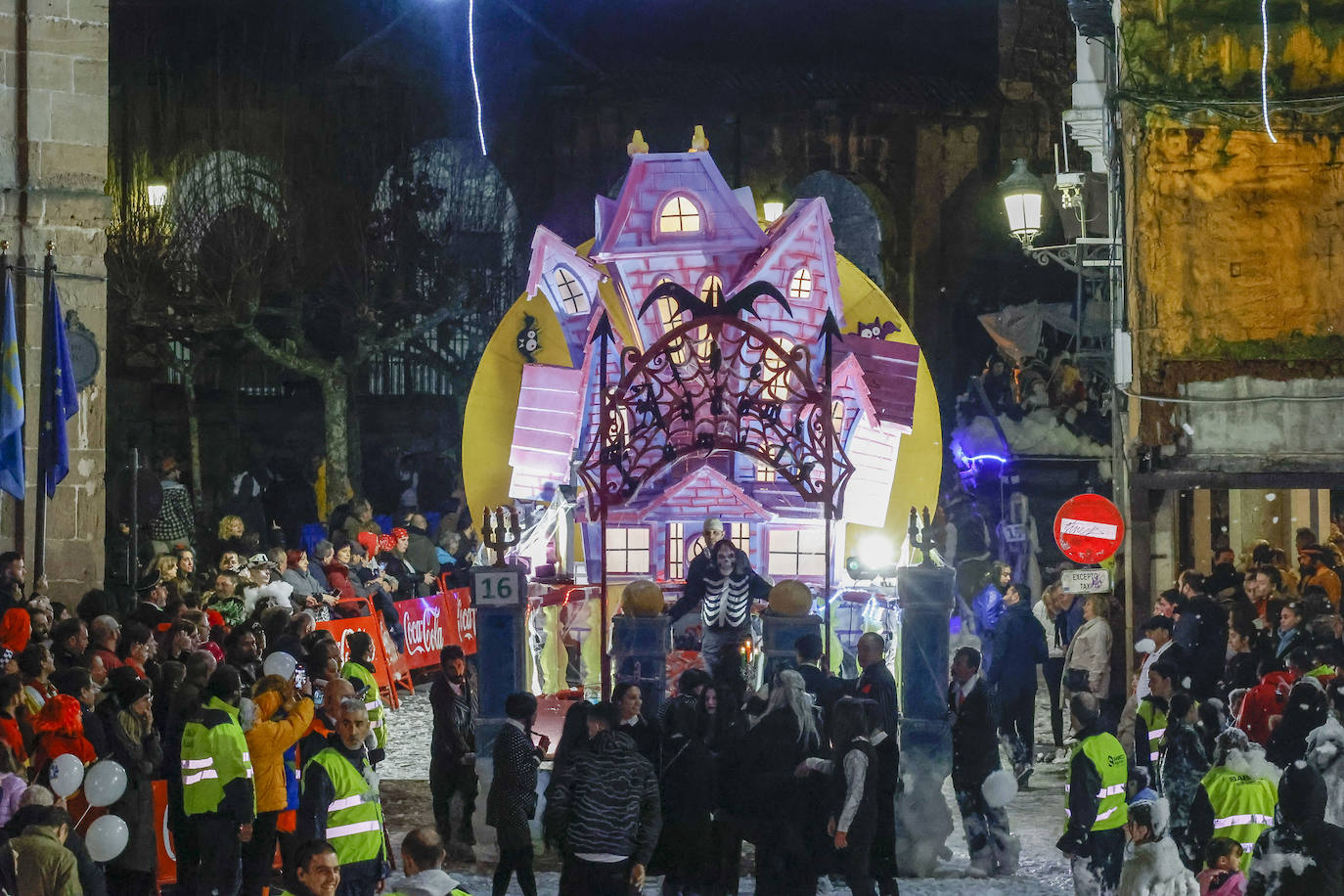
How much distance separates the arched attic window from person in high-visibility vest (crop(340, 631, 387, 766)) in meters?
7.65

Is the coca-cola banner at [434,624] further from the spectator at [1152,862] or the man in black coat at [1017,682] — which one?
the spectator at [1152,862]

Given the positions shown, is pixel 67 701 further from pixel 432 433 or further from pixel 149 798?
pixel 432 433

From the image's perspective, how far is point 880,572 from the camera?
1962 centimetres

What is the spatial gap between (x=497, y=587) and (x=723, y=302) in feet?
19.5

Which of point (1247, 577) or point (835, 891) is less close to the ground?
point (1247, 577)

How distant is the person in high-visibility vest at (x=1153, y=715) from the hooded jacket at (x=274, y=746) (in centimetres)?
497

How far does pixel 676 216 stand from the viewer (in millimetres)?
20344

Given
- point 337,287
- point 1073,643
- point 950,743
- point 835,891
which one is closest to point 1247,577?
point 1073,643

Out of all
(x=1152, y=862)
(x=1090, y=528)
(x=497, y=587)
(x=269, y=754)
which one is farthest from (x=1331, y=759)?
(x=1090, y=528)

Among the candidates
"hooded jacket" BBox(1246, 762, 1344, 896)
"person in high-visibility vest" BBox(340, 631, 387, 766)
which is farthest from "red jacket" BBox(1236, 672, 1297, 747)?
"person in high-visibility vest" BBox(340, 631, 387, 766)

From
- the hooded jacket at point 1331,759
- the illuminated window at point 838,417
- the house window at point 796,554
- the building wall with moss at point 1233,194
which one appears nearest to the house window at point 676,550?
the house window at point 796,554

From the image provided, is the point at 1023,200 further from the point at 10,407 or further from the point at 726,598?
the point at 10,407

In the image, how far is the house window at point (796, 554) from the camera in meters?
19.8

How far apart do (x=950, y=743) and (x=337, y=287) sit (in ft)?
75.0
